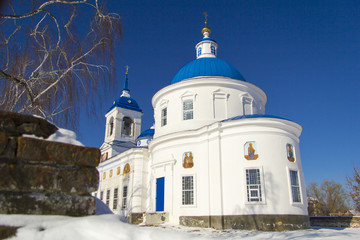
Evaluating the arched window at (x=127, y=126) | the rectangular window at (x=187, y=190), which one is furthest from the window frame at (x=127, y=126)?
the rectangular window at (x=187, y=190)

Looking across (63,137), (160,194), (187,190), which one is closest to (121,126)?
(160,194)

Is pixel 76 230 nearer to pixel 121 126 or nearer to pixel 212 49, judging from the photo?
pixel 212 49

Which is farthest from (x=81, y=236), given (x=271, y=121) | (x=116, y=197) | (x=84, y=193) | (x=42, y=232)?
(x=116, y=197)

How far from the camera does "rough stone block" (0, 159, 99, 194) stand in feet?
7.02

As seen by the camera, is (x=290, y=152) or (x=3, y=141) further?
(x=290, y=152)

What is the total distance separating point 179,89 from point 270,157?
26.4 ft

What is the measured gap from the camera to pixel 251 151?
15.0 metres

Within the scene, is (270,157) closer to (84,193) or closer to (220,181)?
(220,181)

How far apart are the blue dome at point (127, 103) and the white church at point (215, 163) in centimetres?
1239

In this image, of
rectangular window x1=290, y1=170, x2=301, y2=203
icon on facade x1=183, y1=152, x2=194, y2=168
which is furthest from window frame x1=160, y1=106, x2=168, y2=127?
rectangular window x1=290, y1=170, x2=301, y2=203

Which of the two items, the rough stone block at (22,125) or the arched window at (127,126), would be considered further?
the arched window at (127,126)

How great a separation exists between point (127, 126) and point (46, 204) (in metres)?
34.0

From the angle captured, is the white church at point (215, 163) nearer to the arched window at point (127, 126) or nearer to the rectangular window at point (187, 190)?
the rectangular window at point (187, 190)

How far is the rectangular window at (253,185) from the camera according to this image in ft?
47.2
